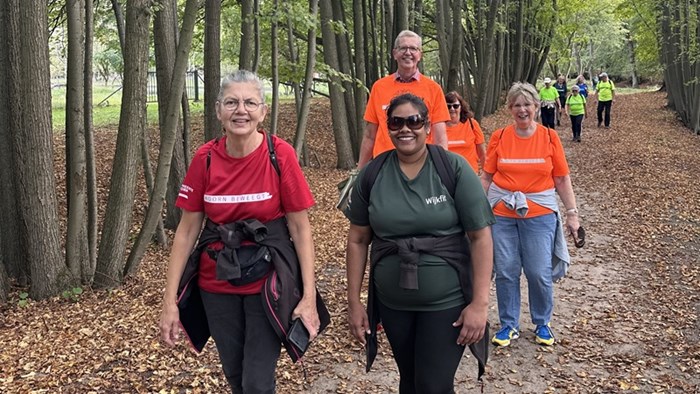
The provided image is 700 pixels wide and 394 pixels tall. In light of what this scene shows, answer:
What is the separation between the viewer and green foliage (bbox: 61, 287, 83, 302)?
22.3 feet

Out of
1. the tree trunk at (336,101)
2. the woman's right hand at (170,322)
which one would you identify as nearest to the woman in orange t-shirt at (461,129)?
the woman's right hand at (170,322)

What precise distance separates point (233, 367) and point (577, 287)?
4989 millimetres

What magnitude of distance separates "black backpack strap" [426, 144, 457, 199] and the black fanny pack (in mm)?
912

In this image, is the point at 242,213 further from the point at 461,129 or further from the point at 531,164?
the point at 461,129

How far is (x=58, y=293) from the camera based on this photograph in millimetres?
6852

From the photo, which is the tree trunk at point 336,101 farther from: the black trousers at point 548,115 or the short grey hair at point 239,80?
the short grey hair at point 239,80

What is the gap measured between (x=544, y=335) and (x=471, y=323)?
266 centimetres

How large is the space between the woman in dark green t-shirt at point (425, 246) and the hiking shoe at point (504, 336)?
233cm

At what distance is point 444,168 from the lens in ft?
9.82

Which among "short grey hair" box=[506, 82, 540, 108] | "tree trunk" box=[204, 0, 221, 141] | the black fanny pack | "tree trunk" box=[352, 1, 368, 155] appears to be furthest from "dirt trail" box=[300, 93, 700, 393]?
"tree trunk" box=[204, 0, 221, 141]

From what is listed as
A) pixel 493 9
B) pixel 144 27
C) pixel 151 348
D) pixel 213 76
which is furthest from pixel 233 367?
pixel 493 9

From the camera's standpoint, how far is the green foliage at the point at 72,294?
6797mm

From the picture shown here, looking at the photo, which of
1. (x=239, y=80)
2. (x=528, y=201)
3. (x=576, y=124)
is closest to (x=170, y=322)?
(x=239, y=80)

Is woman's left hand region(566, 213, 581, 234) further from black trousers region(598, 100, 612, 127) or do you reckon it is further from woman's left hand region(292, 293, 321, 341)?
black trousers region(598, 100, 612, 127)
